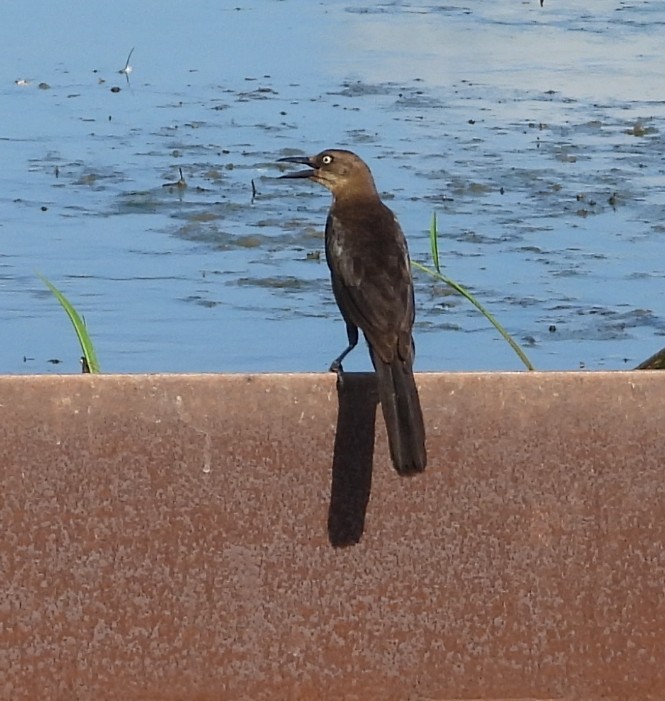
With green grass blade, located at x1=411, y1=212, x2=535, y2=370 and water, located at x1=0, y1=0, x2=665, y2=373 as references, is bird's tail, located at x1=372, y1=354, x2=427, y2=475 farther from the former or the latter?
water, located at x1=0, y1=0, x2=665, y2=373

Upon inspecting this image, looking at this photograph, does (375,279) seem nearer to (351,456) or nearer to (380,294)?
(380,294)

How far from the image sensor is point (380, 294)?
4.12 meters

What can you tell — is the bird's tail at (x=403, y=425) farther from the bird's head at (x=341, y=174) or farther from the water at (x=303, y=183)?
the water at (x=303, y=183)

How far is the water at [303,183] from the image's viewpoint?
23.9ft

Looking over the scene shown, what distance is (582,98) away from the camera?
1135cm

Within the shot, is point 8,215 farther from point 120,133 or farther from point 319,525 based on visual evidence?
point 319,525

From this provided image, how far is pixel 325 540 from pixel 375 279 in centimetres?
62

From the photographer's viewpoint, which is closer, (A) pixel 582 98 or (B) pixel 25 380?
(B) pixel 25 380

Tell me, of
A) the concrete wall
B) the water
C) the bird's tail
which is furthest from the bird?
the water

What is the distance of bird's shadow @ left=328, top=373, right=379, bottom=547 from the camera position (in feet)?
12.6

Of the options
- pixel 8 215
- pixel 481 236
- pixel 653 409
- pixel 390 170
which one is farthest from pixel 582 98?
pixel 653 409

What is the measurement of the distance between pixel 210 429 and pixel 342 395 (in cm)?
27

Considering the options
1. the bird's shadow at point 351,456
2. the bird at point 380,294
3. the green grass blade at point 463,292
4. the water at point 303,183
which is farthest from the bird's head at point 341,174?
the water at point 303,183

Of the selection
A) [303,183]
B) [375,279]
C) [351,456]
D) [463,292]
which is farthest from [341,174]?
[303,183]
